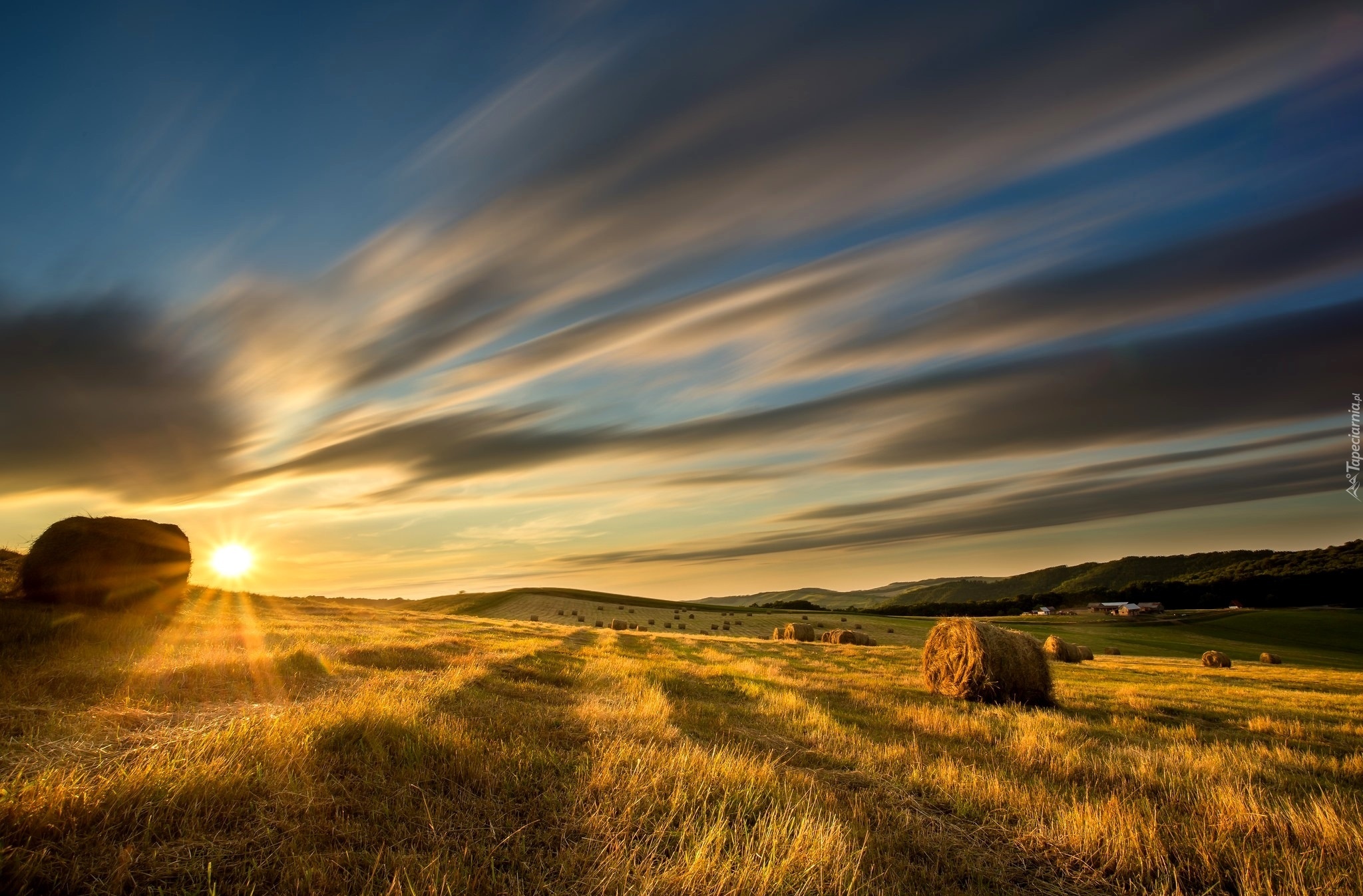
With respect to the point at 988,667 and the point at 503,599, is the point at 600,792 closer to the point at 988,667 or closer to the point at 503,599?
the point at 988,667

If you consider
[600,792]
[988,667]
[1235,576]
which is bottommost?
[1235,576]

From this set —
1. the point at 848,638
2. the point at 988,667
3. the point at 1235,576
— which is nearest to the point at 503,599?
the point at 848,638

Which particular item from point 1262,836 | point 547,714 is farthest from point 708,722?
point 1262,836

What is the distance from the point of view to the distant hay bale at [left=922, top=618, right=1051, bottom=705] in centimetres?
1609

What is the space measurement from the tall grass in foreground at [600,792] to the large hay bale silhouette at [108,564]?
11738mm

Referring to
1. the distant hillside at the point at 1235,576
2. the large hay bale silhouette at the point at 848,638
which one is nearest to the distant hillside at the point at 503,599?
the large hay bale silhouette at the point at 848,638

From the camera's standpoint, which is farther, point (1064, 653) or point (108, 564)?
point (1064, 653)

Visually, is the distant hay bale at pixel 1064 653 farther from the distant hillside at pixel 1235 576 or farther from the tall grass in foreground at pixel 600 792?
the distant hillside at pixel 1235 576

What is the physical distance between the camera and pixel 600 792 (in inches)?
214

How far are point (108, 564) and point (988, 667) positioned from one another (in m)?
29.5

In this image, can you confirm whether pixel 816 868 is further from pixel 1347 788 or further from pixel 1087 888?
pixel 1347 788

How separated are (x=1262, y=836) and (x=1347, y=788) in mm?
4019

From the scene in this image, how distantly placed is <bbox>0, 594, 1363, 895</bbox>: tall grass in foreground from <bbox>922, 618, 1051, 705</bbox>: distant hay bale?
14.3ft

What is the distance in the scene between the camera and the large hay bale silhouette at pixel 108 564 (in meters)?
20.4
